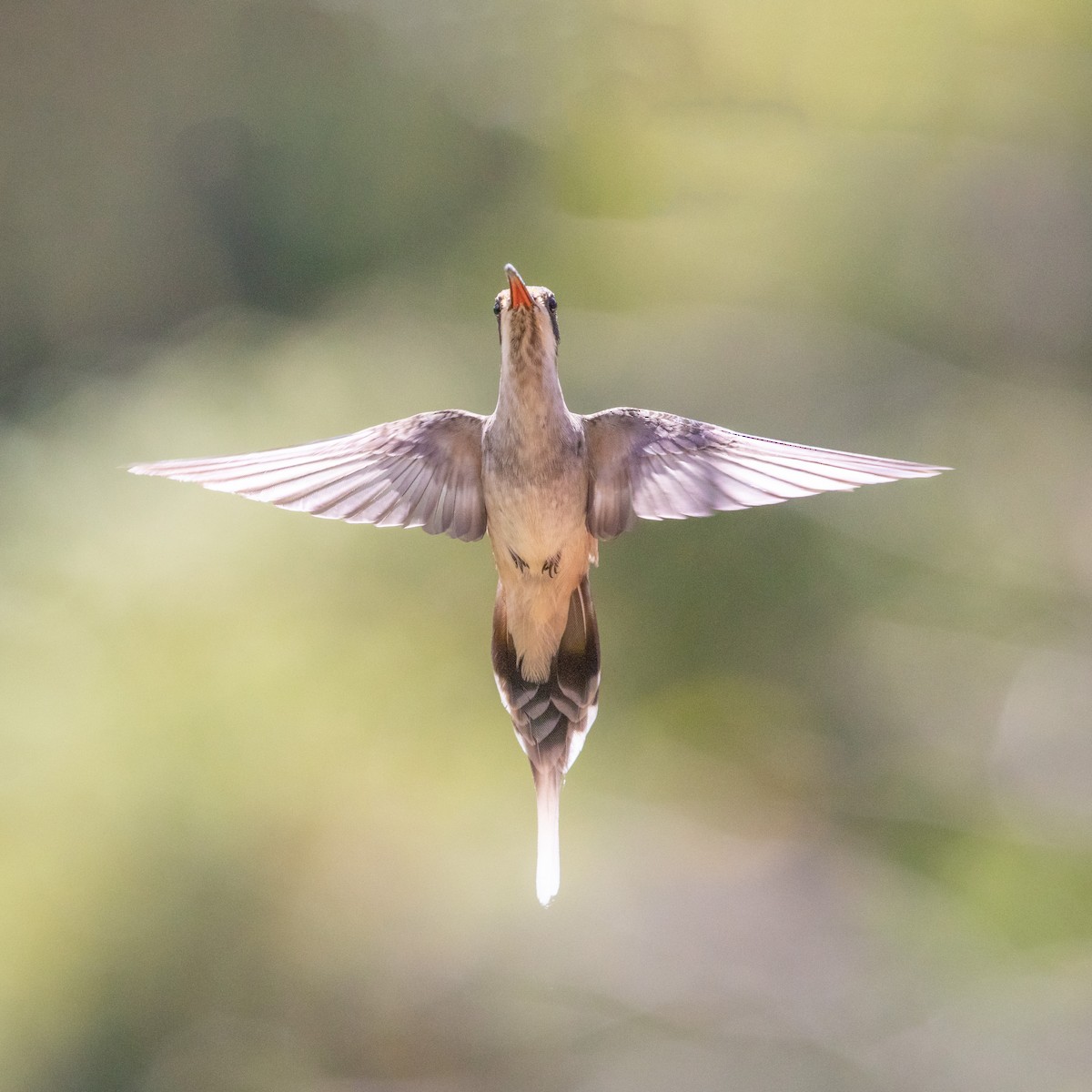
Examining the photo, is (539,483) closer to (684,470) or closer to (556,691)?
(684,470)

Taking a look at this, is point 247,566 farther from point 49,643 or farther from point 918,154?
point 918,154

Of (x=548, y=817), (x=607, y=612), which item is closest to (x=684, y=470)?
(x=548, y=817)

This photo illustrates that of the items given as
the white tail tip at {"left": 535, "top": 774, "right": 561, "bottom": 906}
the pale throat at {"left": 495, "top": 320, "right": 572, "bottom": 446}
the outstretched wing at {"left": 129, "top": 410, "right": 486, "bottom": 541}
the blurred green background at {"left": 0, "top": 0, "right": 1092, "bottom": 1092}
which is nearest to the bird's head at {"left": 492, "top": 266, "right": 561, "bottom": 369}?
the pale throat at {"left": 495, "top": 320, "right": 572, "bottom": 446}

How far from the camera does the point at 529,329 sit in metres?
0.87

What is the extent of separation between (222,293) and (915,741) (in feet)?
9.48

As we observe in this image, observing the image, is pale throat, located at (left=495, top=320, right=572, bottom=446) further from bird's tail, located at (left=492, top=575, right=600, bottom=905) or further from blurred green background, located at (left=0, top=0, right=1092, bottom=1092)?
blurred green background, located at (left=0, top=0, right=1092, bottom=1092)

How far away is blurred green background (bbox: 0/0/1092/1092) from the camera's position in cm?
327

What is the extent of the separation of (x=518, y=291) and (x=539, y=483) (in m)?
0.19

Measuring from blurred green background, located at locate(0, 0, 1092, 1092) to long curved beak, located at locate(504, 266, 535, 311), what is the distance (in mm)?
2579

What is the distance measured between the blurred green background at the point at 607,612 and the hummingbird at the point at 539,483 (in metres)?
2.26

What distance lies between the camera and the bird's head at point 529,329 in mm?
861

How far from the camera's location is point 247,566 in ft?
12.0

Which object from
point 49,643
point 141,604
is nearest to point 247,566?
point 141,604

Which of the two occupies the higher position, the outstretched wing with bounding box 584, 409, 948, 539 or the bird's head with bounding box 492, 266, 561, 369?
the bird's head with bounding box 492, 266, 561, 369
